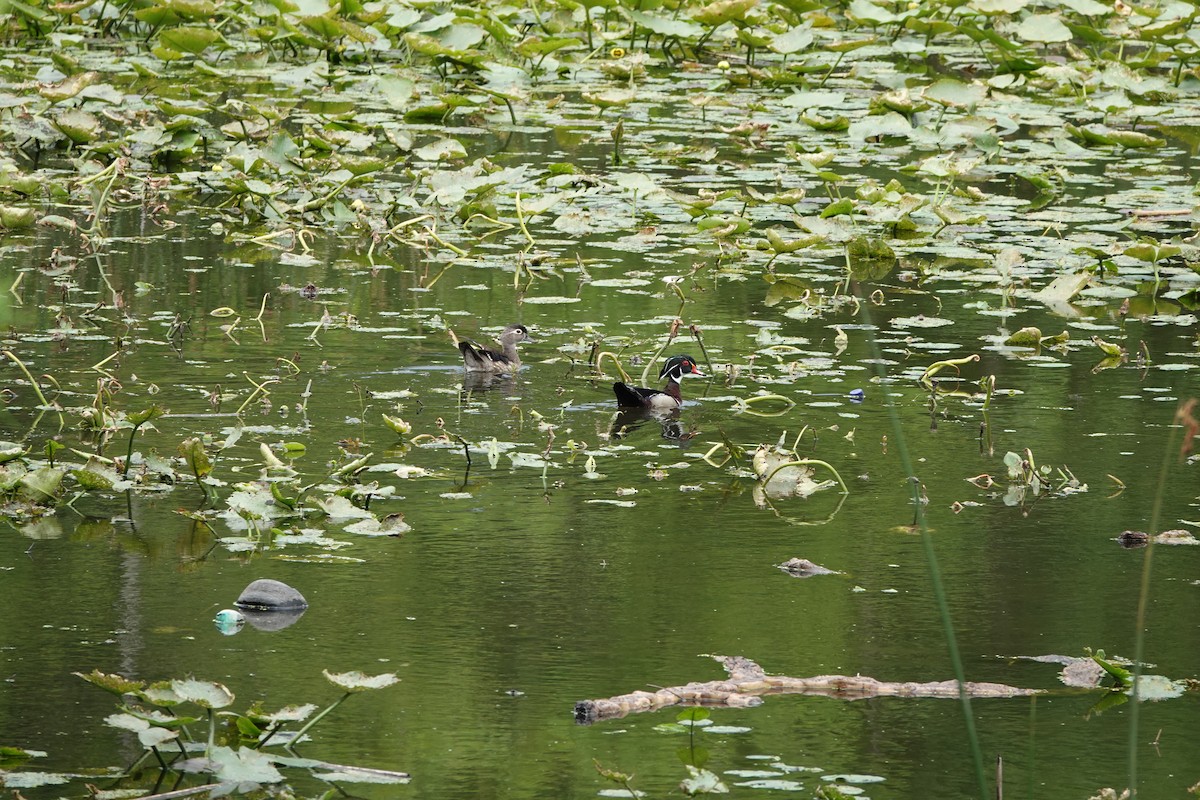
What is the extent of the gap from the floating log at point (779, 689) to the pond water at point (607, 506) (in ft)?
0.18

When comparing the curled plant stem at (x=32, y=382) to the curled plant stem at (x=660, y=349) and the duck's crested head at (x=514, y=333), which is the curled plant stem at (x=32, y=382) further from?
the curled plant stem at (x=660, y=349)

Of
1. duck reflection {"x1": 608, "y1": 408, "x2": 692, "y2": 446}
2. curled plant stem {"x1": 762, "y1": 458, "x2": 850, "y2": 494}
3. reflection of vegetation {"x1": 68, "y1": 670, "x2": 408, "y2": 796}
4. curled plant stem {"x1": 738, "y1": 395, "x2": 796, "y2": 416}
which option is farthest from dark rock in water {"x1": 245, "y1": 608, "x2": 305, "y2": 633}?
curled plant stem {"x1": 738, "y1": 395, "x2": 796, "y2": 416}

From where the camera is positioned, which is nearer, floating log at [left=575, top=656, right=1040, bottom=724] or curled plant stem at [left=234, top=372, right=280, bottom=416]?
floating log at [left=575, top=656, right=1040, bottom=724]

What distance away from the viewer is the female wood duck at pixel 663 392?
6.89m

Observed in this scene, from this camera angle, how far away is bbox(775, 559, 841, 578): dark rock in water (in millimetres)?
5258

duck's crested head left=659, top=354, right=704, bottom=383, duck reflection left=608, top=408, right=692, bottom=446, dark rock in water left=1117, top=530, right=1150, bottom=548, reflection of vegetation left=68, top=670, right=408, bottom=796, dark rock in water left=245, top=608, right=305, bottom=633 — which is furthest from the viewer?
duck's crested head left=659, top=354, right=704, bottom=383

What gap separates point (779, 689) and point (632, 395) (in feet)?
8.32

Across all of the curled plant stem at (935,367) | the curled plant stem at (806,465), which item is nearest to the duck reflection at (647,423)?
the curled plant stem at (806,465)

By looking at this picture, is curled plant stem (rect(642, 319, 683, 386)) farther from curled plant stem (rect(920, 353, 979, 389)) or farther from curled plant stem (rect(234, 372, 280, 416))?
curled plant stem (rect(234, 372, 280, 416))

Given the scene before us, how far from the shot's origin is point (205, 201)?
10.5 m

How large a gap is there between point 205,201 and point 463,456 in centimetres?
472

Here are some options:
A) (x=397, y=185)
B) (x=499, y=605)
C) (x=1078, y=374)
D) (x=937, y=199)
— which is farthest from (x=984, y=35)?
(x=499, y=605)

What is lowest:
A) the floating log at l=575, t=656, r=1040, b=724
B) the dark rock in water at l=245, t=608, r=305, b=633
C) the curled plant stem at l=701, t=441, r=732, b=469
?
the floating log at l=575, t=656, r=1040, b=724

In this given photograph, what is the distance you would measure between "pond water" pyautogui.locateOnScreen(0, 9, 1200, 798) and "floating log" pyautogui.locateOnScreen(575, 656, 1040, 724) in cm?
5
